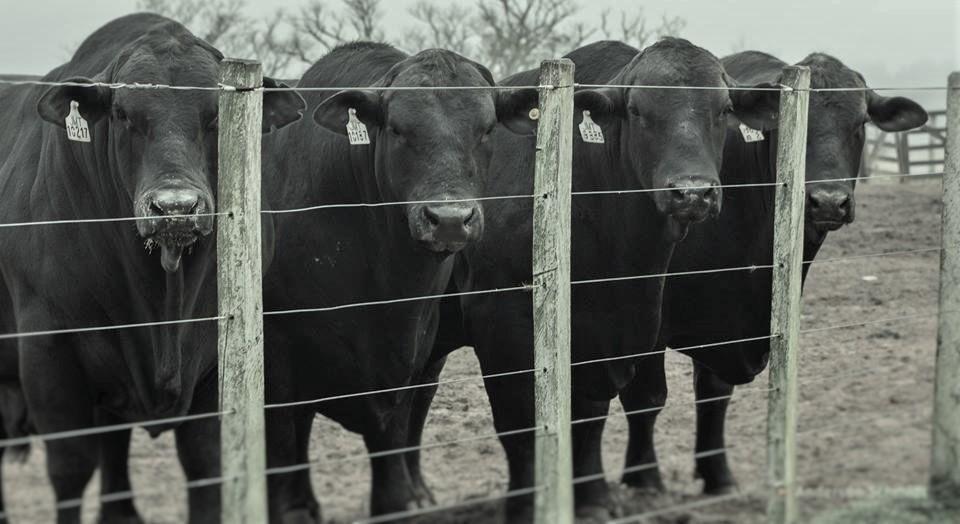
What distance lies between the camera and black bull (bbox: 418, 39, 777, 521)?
6305 mm

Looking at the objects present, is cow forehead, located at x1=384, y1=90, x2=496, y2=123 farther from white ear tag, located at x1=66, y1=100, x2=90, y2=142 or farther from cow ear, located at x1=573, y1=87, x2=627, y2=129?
white ear tag, located at x1=66, y1=100, x2=90, y2=142

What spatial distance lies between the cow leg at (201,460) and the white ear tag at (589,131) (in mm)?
2118

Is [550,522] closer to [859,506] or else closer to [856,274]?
[859,506]

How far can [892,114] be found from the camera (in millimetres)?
7383

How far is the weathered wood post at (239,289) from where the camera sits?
163 inches

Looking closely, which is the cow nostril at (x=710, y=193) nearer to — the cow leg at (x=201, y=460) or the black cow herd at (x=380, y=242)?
the black cow herd at (x=380, y=242)

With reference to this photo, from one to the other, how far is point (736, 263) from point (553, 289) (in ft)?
8.06

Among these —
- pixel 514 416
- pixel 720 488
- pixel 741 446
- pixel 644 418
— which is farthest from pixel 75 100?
pixel 720 488

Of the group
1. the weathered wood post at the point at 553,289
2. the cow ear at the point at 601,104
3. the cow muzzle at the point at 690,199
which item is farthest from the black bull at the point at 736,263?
the weathered wood post at the point at 553,289

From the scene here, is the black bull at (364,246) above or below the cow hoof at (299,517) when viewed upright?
above

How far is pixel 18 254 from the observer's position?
5.47m

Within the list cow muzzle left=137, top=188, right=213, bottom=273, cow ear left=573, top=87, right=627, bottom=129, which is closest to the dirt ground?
cow muzzle left=137, top=188, right=213, bottom=273

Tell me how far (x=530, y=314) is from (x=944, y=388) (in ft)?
6.36

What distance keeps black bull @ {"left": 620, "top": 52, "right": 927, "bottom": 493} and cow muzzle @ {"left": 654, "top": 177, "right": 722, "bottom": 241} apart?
123 cm
